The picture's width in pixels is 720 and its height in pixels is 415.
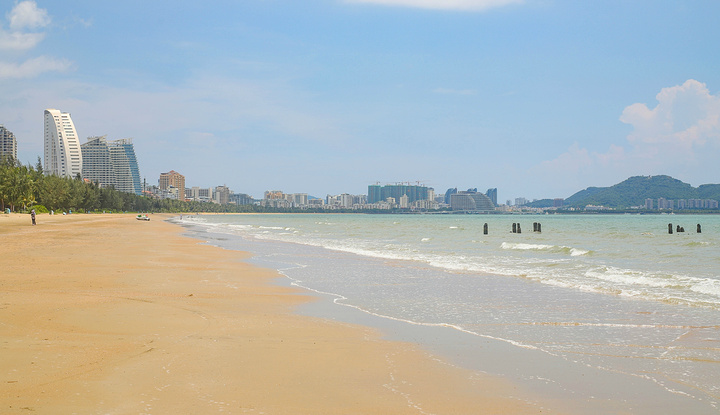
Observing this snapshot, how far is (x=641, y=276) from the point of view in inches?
615

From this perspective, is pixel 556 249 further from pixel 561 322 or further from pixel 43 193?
pixel 43 193

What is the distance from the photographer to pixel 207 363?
6051mm

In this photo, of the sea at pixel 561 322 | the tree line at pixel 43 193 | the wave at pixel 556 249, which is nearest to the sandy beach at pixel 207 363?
the sea at pixel 561 322

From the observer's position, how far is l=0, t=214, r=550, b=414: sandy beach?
4.80m

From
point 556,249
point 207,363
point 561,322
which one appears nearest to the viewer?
point 207,363

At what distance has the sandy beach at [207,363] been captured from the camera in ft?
15.8

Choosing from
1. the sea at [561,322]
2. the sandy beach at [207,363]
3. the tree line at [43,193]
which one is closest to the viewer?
the sandy beach at [207,363]

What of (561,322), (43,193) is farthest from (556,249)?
(43,193)

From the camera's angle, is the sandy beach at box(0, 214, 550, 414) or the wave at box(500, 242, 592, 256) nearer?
the sandy beach at box(0, 214, 550, 414)

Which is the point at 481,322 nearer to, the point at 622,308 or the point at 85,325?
the point at 622,308

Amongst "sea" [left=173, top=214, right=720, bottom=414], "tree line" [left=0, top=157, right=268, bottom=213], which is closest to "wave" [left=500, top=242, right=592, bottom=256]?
"sea" [left=173, top=214, right=720, bottom=414]

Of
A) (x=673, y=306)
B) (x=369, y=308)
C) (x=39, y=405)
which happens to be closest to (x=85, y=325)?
(x=39, y=405)

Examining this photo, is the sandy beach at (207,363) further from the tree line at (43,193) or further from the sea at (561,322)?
the tree line at (43,193)

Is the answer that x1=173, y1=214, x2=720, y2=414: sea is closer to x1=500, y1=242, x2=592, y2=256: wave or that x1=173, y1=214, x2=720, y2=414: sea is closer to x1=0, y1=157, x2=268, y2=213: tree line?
x1=500, y1=242, x2=592, y2=256: wave
